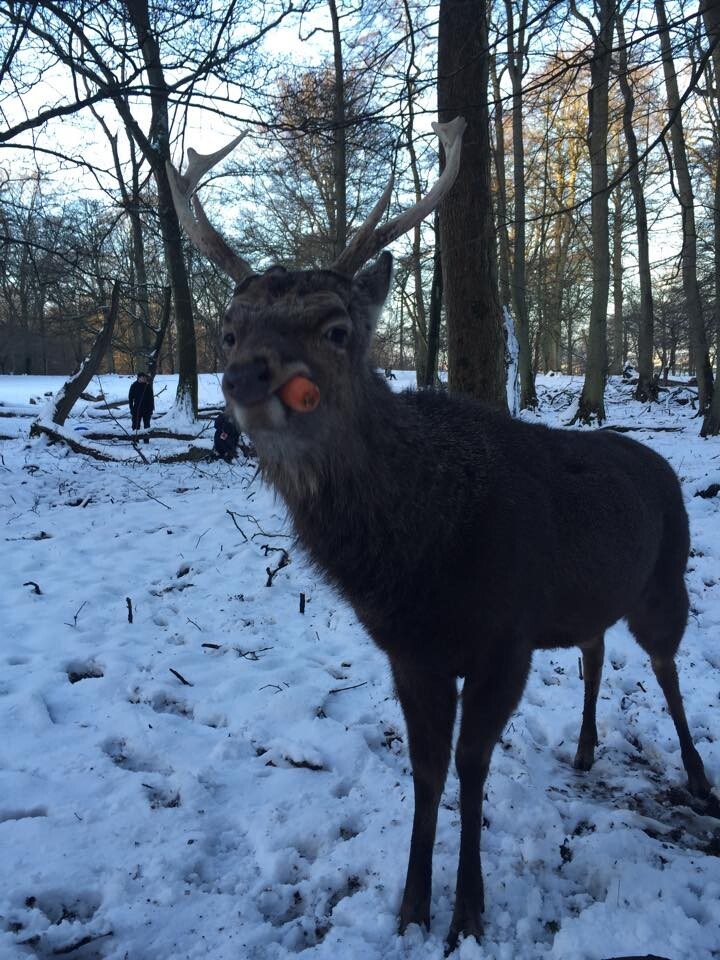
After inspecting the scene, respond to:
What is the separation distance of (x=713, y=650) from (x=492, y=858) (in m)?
2.69

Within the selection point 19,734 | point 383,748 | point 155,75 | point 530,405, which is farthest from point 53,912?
point 530,405

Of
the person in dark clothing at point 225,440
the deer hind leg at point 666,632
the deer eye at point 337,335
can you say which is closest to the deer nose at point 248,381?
the deer eye at point 337,335

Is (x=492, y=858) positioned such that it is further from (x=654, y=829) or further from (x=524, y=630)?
(x=524, y=630)

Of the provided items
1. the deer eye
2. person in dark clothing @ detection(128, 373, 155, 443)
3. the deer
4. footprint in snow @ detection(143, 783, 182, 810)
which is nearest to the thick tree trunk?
the deer

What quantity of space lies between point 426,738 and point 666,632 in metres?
1.74

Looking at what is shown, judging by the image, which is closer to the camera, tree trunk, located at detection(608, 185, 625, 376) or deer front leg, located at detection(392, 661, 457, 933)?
deer front leg, located at detection(392, 661, 457, 933)

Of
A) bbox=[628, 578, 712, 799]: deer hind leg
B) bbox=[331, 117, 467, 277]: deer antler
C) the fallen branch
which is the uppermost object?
bbox=[331, 117, 467, 277]: deer antler

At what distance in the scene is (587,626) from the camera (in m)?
3.02

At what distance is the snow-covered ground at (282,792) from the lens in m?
2.31

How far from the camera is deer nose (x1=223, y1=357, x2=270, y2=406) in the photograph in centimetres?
201

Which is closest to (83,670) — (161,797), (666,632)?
(161,797)

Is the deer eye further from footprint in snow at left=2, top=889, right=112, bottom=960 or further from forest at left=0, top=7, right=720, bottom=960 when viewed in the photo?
footprint in snow at left=2, top=889, right=112, bottom=960

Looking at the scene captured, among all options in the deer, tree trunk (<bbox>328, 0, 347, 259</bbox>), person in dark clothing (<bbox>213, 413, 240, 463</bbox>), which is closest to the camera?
the deer

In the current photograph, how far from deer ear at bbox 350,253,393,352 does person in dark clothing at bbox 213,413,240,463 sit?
8.21 m
